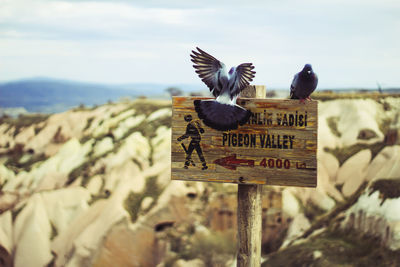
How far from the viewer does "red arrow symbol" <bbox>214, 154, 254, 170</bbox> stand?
17.4 ft

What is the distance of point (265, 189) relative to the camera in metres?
20.7

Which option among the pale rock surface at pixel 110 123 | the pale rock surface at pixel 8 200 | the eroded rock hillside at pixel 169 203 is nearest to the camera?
the eroded rock hillside at pixel 169 203

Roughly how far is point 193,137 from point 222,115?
0.42m

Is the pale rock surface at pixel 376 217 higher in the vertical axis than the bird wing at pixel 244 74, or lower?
lower

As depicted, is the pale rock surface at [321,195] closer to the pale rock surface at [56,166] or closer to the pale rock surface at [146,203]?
the pale rock surface at [146,203]

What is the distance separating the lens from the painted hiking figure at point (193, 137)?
5.34 meters

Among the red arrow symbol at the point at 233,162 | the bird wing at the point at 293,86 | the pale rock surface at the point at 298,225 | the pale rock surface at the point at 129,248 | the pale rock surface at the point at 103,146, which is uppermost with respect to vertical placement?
the bird wing at the point at 293,86

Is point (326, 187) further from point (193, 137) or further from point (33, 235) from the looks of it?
point (193, 137)

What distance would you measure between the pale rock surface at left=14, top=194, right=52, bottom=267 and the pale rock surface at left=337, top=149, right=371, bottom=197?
50.7ft

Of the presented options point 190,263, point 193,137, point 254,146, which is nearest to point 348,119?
point 190,263

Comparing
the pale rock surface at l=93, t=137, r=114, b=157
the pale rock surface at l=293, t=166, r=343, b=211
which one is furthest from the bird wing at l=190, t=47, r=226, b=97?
the pale rock surface at l=93, t=137, r=114, b=157

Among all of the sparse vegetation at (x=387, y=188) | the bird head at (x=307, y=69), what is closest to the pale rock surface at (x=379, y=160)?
the sparse vegetation at (x=387, y=188)

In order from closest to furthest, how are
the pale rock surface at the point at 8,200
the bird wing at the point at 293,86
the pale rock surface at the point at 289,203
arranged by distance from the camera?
the bird wing at the point at 293,86, the pale rock surface at the point at 289,203, the pale rock surface at the point at 8,200

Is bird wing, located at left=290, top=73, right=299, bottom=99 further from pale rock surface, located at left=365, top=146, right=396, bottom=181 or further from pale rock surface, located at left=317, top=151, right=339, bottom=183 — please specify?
pale rock surface, located at left=317, top=151, right=339, bottom=183
